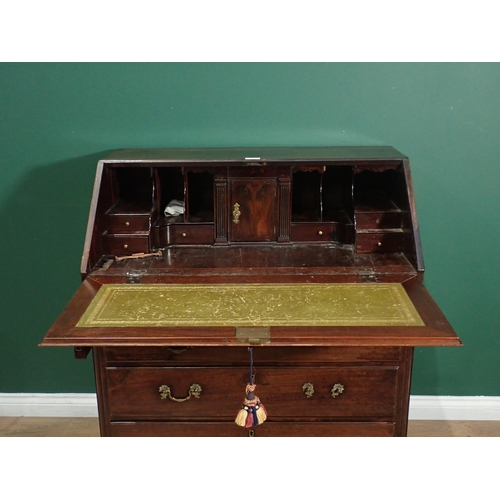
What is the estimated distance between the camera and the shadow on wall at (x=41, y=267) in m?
2.67

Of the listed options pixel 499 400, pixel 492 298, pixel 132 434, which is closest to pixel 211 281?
pixel 132 434

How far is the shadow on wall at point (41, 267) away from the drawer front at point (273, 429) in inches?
41.5

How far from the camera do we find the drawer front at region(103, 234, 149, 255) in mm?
2246

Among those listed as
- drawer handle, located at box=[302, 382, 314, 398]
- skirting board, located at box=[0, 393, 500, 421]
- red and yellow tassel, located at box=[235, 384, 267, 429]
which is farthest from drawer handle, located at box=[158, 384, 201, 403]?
skirting board, located at box=[0, 393, 500, 421]

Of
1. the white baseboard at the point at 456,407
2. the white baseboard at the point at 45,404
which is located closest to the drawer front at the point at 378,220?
the white baseboard at the point at 456,407

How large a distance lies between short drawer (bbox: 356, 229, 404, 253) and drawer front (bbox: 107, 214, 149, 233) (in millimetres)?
813

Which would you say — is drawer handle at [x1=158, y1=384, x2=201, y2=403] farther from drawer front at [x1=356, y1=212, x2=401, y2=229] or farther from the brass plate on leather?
drawer front at [x1=356, y1=212, x2=401, y2=229]

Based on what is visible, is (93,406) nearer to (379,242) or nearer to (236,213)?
(236,213)

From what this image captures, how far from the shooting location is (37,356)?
9.71 ft

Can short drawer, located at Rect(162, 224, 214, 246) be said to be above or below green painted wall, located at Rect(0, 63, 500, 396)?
below

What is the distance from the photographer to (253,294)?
1909 millimetres

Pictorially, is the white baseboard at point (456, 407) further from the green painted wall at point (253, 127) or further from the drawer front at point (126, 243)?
the drawer front at point (126, 243)

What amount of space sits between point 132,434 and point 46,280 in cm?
113

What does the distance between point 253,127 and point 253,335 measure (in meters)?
1.20
